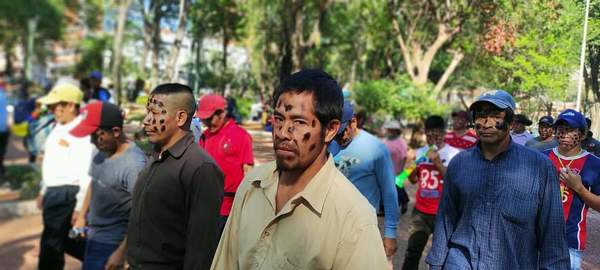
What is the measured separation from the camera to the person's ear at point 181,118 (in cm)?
314

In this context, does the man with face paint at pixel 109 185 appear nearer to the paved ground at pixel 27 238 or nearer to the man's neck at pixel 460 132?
the paved ground at pixel 27 238

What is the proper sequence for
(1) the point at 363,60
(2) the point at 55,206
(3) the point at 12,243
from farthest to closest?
(1) the point at 363,60 → (3) the point at 12,243 → (2) the point at 55,206

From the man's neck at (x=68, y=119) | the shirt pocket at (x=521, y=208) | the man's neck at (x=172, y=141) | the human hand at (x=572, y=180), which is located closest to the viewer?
the shirt pocket at (x=521, y=208)

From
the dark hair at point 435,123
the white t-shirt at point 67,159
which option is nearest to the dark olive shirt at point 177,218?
the white t-shirt at point 67,159

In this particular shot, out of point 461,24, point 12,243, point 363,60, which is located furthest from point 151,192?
point 363,60

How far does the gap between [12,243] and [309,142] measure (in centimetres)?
613

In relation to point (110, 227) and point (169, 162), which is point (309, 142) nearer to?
point (169, 162)

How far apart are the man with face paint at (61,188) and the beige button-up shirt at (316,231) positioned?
10.2 feet

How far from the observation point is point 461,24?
32.5 ft

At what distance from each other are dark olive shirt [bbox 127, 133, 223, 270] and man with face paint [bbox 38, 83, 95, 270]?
1901mm

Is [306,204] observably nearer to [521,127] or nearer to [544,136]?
[544,136]

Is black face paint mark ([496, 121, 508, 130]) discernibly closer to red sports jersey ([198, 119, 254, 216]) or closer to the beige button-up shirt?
the beige button-up shirt

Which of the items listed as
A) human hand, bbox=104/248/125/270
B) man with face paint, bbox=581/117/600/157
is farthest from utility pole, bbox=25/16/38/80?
man with face paint, bbox=581/117/600/157

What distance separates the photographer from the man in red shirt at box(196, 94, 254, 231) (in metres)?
5.01
